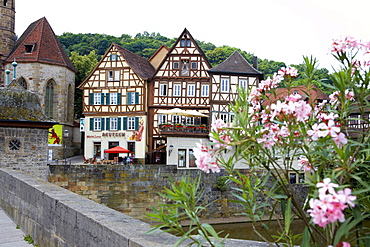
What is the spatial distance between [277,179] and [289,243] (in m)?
0.38

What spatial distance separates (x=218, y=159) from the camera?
8.52 ft

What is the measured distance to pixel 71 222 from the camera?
4844mm

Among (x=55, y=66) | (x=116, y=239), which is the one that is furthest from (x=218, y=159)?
(x=55, y=66)

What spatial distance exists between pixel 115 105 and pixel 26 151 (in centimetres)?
1755

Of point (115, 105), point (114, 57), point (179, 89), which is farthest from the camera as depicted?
point (115, 105)

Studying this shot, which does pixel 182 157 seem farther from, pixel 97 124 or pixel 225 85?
pixel 97 124

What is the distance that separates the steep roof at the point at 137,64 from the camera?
108ft

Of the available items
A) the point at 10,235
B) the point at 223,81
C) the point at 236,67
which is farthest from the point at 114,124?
the point at 10,235

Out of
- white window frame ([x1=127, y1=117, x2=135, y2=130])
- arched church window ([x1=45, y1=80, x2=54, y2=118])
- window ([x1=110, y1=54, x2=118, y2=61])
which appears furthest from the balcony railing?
arched church window ([x1=45, y1=80, x2=54, y2=118])

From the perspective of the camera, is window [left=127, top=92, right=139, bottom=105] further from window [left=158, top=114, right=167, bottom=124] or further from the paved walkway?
the paved walkway

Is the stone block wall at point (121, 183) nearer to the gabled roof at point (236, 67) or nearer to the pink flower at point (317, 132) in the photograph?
the gabled roof at point (236, 67)

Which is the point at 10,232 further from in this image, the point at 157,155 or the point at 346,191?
the point at 157,155

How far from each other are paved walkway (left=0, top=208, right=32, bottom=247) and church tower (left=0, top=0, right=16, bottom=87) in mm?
33108

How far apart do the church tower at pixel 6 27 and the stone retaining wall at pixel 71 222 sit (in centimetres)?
3353
